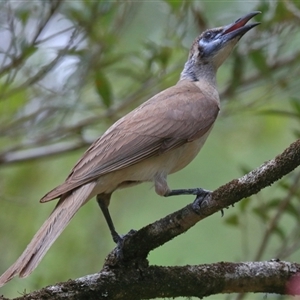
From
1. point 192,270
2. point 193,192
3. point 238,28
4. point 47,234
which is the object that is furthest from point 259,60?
point 47,234

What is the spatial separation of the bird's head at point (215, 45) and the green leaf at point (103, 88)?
31.5 inches

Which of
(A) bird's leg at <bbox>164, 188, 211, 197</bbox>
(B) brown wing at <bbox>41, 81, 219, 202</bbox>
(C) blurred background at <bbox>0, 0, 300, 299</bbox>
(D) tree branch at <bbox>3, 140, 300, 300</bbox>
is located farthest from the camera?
(C) blurred background at <bbox>0, 0, 300, 299</bbox>

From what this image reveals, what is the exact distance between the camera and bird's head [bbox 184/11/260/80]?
5355 mm

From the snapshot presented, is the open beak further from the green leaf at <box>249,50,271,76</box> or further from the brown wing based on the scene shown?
the brown wing

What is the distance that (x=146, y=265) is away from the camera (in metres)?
3.67

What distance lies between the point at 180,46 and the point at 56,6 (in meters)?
1.20

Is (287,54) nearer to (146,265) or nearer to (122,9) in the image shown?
(122,9)

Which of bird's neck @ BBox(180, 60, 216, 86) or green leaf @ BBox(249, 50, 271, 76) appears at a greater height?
bird's neck @ BBox(180, 60, 216, 86)

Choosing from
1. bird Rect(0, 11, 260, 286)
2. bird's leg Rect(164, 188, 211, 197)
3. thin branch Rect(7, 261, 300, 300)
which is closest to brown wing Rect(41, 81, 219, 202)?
bird Rect(0, 11, 260, 286)

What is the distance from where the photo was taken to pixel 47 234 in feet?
12.3

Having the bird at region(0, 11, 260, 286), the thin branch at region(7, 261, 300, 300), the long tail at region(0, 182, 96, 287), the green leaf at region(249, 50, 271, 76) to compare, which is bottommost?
the thin branch at region(7, 261, 300, 300)

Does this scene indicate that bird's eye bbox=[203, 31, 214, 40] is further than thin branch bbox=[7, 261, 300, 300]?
Yes

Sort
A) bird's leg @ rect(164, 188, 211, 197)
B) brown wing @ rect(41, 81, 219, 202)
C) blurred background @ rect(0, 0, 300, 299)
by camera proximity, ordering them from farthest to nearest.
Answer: blurred background @ rect(0, 0, 300, 299)
brown wing @ rect(41, 81, 219, 202)
bird's leg @ rect(164, 188, 211, 197)

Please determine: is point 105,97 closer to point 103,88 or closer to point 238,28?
point 103,88
